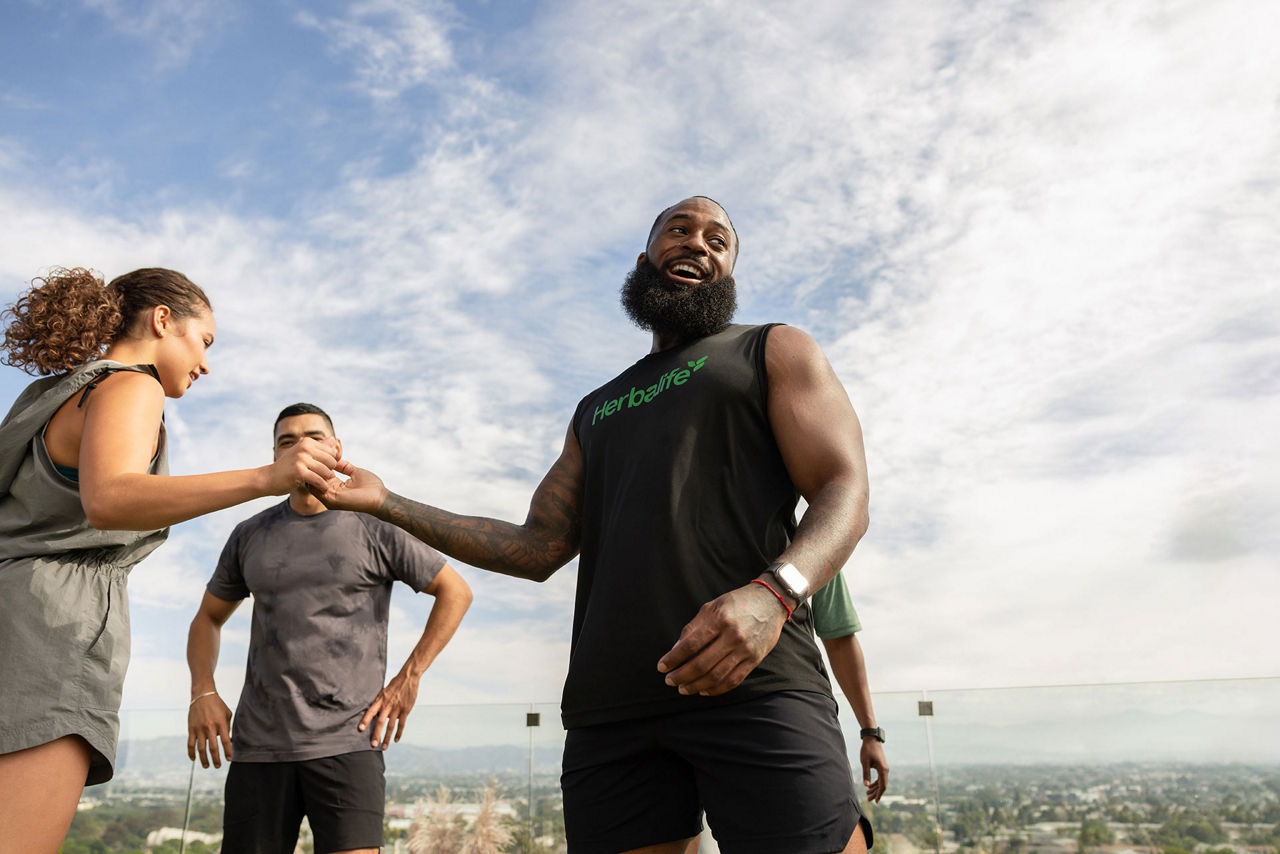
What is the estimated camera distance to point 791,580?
A: 147cm

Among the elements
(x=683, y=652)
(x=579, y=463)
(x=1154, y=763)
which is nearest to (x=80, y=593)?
(x=579, y=463)

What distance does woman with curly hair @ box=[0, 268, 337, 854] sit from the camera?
1729 mm

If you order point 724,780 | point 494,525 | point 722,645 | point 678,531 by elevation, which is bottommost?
point 724,780

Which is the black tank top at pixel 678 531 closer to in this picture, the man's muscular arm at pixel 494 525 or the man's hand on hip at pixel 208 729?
the man's muscular arm at pixel 494 525

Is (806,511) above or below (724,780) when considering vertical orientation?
above

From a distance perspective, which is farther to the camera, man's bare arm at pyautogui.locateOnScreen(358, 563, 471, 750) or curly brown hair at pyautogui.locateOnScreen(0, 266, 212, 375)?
man's bare arm at pyautogui.locateOnScreen(358, 563, 471, 750)

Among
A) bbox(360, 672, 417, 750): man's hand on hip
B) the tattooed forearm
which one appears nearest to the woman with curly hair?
the tattooed forearm

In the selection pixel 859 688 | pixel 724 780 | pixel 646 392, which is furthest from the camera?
pixel 859 688

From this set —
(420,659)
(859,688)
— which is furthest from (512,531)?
(859,688)

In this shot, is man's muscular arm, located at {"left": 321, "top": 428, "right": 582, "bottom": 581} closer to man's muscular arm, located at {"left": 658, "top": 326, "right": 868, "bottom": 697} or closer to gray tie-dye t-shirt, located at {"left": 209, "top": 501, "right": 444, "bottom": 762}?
man's muscular arm, located at {"left": 658, "top": 326, "right": 868, "bottom": 697}

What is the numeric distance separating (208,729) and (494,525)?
2.26 meters

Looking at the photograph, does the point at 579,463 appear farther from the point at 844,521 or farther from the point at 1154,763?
the point at 1154,763

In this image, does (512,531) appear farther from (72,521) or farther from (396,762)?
(396,762)

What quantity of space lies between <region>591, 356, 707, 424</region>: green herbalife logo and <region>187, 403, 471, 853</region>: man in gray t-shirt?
5.15 feet
